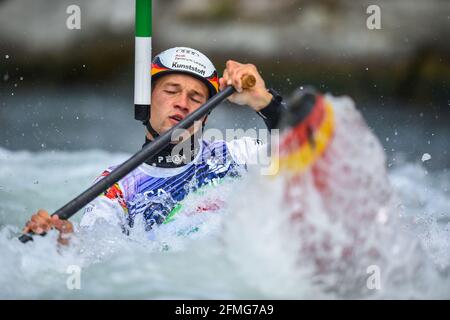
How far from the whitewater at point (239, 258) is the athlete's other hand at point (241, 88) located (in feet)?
0.87

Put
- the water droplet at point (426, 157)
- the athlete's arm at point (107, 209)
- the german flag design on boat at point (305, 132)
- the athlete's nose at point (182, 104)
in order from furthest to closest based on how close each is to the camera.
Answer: the water droplet at point (426, 157) → the athlete's nose at point (182, 104) → the athlete's arm at point (107, 209) → the german flag design on boat at point (305, 132)

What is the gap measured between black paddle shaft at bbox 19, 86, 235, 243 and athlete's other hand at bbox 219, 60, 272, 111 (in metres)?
0.03

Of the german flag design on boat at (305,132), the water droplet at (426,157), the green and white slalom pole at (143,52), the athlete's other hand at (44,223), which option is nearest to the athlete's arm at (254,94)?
the green and white slalom pole at (143,52)

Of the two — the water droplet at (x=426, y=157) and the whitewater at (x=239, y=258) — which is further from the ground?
the water droplet at (x=426, y=157)

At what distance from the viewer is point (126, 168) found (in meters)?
2.21

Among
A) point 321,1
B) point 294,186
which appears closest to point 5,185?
point 321,1

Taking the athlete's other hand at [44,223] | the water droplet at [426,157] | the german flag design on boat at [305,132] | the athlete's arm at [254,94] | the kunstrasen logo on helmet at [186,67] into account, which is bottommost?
the athlete's other hand at [44,223]

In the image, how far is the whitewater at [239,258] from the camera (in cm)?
182

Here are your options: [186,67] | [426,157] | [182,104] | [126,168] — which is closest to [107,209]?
[126,168]

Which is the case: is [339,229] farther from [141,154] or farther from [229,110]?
[229,110]

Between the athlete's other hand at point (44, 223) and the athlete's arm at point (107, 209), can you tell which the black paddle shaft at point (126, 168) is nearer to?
the athlete's other hand at point (44, 223)

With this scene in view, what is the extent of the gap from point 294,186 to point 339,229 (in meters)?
0.14

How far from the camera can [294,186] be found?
1.78 meters

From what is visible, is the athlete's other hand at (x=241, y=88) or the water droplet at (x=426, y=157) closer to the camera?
the athlete's other hand at (x=241, y=88)
